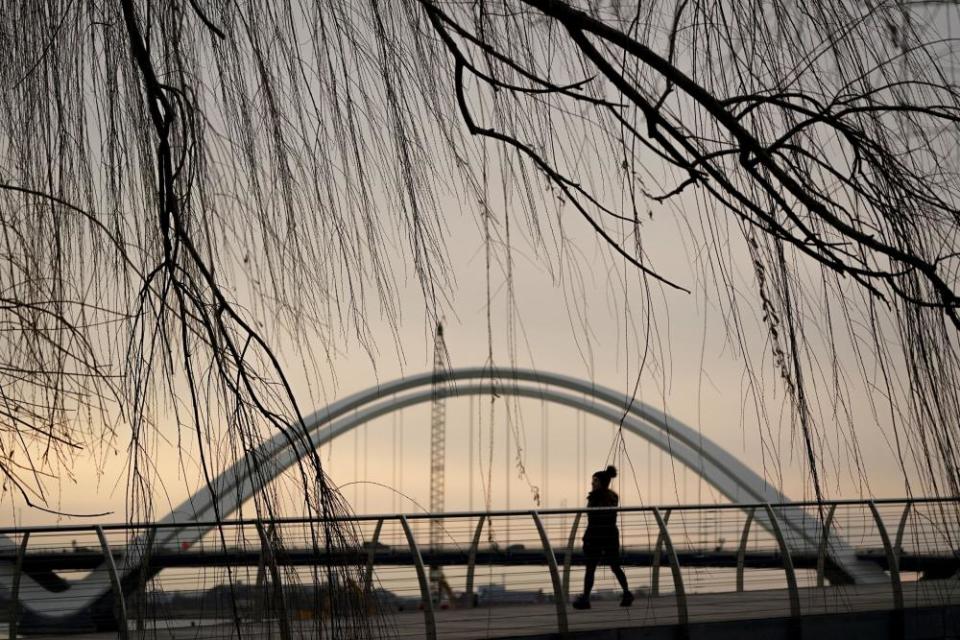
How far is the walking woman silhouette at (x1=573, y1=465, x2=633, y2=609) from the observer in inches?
309

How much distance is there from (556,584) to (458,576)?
1.23 meters

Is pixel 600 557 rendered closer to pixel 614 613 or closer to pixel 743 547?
pixel 614 613

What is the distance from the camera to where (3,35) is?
5.87ft

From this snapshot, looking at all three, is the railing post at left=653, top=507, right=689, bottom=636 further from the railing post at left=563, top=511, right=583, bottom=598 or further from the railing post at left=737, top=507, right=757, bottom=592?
the railing post at left=737, top=507, right=757, bottom=592

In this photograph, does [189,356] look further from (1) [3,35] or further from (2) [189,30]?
(1) [3,35]

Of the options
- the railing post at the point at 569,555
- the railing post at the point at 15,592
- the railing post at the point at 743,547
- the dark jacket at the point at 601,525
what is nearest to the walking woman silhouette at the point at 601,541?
the dark jacket at the point at 601,525

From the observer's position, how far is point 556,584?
6.59 metres

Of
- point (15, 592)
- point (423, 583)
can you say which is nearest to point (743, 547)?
point (423, 583)

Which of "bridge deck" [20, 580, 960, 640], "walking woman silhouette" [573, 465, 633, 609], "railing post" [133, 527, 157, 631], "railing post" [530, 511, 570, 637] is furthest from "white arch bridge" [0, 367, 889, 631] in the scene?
"railing post" [530, 511, 570, 637]

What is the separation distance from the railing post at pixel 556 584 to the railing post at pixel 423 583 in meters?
0.67

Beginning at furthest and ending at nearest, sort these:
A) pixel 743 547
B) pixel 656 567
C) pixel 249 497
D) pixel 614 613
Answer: pixel 743 547 → pixel 656 567 → pixel 614 613 → pixel 249 497

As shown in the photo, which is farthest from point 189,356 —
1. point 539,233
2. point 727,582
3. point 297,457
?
point 727,582

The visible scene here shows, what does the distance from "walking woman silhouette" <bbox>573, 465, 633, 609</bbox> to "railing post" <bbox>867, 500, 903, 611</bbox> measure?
1600 mm

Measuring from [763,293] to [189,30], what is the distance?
2.79ft
